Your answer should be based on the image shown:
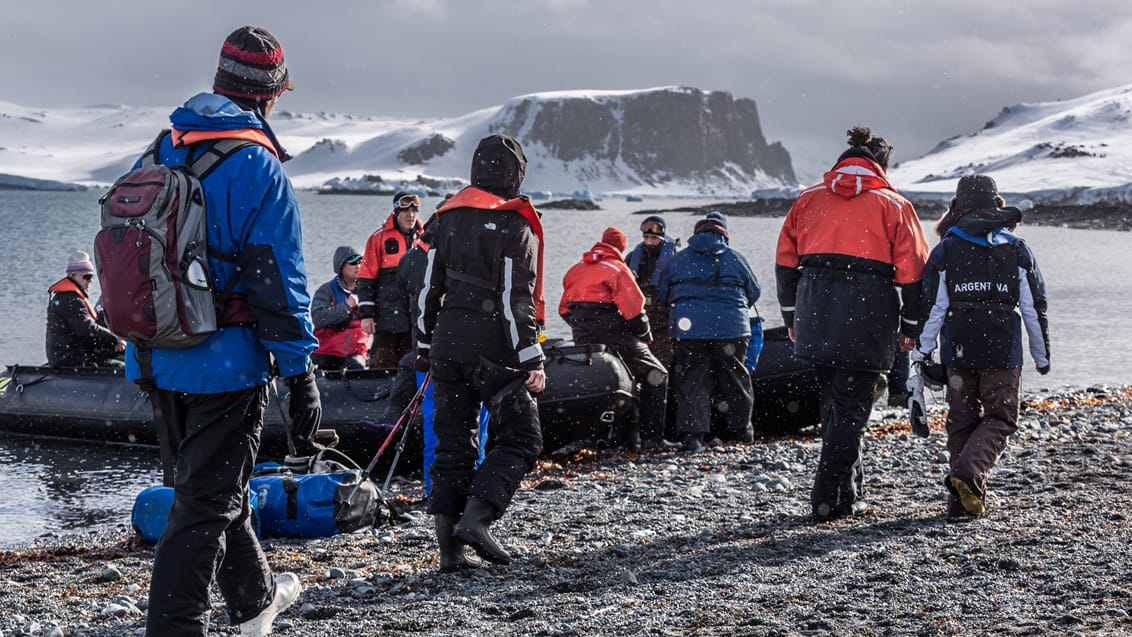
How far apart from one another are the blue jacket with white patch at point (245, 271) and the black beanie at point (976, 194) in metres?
4.04

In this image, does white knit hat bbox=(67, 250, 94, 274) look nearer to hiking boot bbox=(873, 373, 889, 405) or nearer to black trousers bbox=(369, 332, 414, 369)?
black trousers bbox=(369, 332, 414, 369)

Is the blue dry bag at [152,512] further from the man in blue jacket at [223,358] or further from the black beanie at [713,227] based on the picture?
the black beanie at [713,227]

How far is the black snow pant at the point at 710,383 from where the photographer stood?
9.93 metres

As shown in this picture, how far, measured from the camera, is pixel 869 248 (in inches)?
235

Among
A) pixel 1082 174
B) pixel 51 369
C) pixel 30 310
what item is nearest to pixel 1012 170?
pixel 1082 174

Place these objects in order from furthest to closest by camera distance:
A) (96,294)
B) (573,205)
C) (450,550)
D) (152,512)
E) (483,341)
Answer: (573,205) < (96,294) < (152,512) < (450,550) < (483,341)

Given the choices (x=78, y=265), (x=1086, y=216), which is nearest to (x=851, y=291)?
(x=78, y=265)

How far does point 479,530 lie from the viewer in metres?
5.16

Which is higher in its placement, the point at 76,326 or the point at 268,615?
the point at 76,326

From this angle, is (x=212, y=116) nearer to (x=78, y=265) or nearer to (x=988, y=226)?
(x=988, y=226)

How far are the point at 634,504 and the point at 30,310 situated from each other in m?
25.6

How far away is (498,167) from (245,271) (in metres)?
1.92

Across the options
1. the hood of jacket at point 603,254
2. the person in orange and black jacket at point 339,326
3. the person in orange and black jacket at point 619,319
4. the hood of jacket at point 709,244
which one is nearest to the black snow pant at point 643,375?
the person in orange and black jacket at point 619,319

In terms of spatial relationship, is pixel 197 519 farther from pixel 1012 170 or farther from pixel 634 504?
pixel 1012 170
